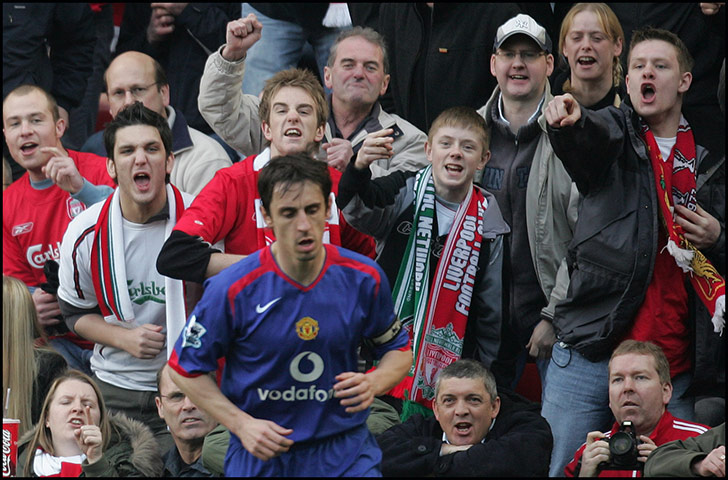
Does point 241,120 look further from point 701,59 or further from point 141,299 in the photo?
point 701,59

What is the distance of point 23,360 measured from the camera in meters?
7.28

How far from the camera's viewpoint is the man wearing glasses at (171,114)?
8.00m

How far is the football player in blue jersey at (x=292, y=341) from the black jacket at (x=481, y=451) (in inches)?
35.9

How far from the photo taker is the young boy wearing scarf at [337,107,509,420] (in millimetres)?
7008

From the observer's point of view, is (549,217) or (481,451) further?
(549,217)

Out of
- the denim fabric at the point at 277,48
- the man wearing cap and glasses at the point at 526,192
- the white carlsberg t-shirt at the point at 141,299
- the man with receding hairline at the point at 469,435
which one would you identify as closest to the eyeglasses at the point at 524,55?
the man wearing cap and glasses at the point at 526,192

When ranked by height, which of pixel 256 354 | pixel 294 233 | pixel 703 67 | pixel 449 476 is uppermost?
pixel 703 67

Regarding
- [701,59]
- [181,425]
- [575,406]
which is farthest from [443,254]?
[701,59]

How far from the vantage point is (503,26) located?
25.1ft

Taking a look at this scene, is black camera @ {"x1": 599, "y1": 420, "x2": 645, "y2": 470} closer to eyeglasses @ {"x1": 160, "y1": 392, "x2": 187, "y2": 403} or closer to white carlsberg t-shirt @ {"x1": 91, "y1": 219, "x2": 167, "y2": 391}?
eyeglasses @ {"x1": 160, "y1": 392, "x2": 187, "y2": 403}

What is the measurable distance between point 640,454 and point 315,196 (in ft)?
7.19

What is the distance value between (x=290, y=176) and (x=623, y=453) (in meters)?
2.22

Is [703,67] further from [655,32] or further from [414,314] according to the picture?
[414,314]

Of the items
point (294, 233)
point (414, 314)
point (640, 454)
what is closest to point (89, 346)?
point (414, 314)
